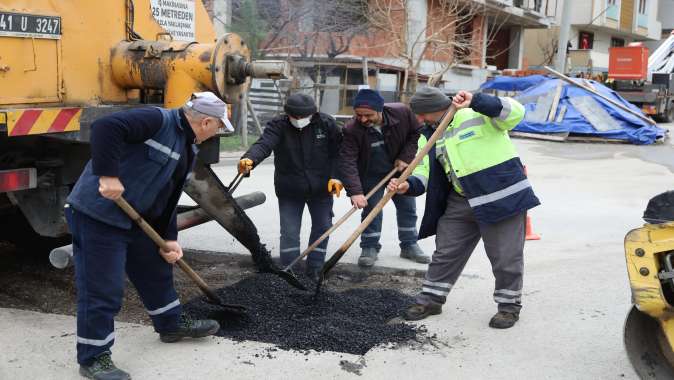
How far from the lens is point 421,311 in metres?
4.45

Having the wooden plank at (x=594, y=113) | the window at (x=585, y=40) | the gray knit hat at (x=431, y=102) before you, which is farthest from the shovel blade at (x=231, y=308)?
the window at (x=585, y=40)

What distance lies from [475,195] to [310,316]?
1290 millimetres

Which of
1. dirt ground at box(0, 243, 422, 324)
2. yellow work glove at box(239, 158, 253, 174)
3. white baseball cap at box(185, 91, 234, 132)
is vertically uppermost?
white baseball cap at box(185, 91, 234, 132)

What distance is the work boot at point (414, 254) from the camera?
5.84 meters

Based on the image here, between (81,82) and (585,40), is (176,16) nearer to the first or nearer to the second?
(81,82)

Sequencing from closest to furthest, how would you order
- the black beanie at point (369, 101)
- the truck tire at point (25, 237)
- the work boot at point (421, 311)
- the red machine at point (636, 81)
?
1. the work boot at point (421, 311)
2. the black beanie at point (369, 101)
3. the truck tire at point (25, 237)
4. the red machine at point (636, 81)

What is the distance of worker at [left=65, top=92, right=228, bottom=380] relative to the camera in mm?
3191

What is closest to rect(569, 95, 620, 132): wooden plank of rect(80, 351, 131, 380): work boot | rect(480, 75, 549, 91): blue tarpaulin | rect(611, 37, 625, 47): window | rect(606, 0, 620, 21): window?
rect(480, 75, 549, 91): blue tarpaulin

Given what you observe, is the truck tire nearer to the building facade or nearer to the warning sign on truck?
the warning sign on truck

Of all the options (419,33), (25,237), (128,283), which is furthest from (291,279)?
(419,33)

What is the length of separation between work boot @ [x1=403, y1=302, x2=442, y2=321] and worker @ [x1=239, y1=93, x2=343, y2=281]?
1106 mm

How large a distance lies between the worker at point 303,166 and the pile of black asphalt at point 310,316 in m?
0.38

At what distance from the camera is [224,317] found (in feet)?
14.4

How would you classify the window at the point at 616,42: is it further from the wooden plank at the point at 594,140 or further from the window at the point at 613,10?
the wooden plank at the point at 594,140
